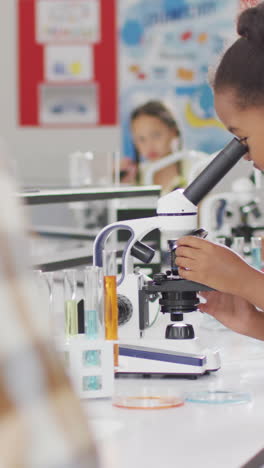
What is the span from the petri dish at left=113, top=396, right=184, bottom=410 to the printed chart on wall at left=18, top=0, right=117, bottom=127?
182 inches

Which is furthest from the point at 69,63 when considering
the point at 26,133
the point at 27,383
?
the point at 27,383

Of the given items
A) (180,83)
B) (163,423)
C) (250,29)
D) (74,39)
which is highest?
(74,39)

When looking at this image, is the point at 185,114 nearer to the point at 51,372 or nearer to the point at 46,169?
the point at 46,169

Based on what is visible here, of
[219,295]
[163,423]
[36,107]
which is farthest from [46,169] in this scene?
[163,423]

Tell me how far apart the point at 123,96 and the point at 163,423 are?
4771 mm

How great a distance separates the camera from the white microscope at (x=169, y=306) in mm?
1389

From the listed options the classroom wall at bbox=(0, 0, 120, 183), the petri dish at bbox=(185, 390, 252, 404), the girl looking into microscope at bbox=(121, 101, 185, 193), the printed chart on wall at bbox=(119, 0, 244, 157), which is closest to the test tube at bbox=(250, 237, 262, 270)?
the petri dish at bbox=(185, 390, 252, 404)

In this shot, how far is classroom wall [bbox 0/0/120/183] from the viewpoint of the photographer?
577 centimetres

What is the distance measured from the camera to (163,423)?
1.10 meters

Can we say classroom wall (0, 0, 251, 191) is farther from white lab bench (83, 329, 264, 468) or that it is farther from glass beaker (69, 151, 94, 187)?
white lab bench (83, 329, 264, 468)

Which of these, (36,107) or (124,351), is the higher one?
(36,107)

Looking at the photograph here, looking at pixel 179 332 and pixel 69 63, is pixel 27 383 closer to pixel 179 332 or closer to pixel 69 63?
pixel 179 332

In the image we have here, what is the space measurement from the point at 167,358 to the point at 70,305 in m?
0.21

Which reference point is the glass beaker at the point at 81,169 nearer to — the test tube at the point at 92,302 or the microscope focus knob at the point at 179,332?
the microscope focus knob at the point at 179,332
